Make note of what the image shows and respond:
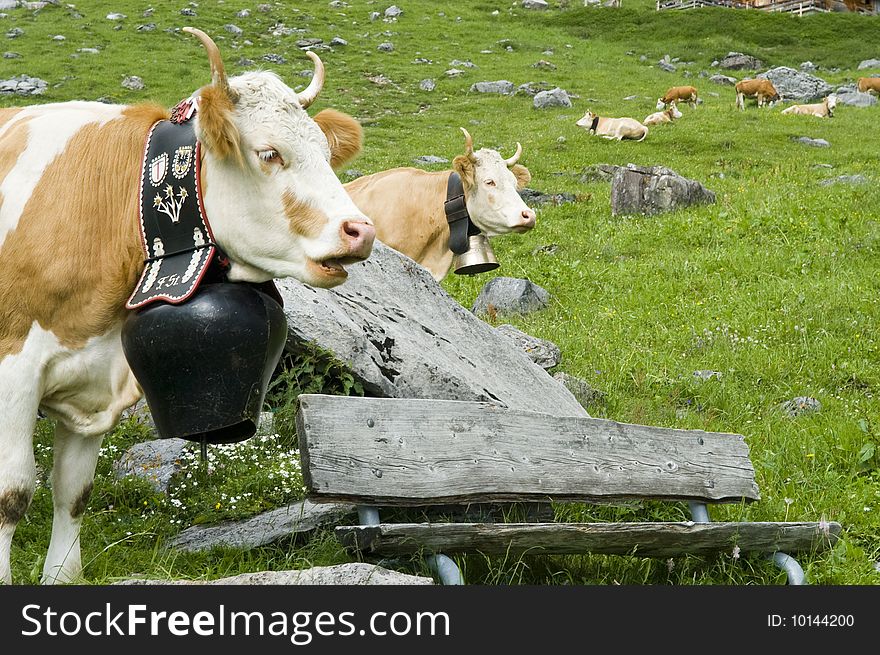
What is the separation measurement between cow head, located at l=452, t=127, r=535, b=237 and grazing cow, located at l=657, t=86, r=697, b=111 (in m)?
21.9

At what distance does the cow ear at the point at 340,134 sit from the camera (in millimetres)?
4371

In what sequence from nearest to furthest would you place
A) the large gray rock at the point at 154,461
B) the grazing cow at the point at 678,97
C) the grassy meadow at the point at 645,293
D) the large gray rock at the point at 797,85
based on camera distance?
the grassy meadow at the point at 645,293 → the large gray rock at the point at 154,461 → the grazing cow at the point at 678,97 → the large gray rock at the point at 797,85

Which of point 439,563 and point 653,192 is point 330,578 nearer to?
point 439,563

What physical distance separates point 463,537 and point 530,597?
0.63 meters

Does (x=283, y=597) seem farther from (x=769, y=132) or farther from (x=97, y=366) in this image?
(x=769, y=132)

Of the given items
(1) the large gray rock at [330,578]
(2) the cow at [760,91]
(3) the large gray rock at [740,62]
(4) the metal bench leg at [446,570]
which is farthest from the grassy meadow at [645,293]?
(3) the large gray rock at [740,62]

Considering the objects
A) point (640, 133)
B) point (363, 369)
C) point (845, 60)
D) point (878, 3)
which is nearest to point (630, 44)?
point (845, 60)

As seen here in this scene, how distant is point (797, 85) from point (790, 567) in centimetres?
3432

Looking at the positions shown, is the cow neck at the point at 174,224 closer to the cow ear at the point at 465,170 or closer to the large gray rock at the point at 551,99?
the cow ear at the point at 465,170

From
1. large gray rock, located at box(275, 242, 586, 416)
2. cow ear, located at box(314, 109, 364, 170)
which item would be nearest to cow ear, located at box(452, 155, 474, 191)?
large gray rock, located at box(275, 242, 586, 416)

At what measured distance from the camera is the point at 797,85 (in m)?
36.2

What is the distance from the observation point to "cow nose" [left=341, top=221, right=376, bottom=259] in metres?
3.65

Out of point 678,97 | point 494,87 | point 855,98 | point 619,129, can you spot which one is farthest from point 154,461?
point 855,98

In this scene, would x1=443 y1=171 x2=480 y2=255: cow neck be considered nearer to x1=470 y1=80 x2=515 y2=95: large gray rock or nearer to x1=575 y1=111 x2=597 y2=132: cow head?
x1=575 y1=111 x2=597 y2=132: cow head
